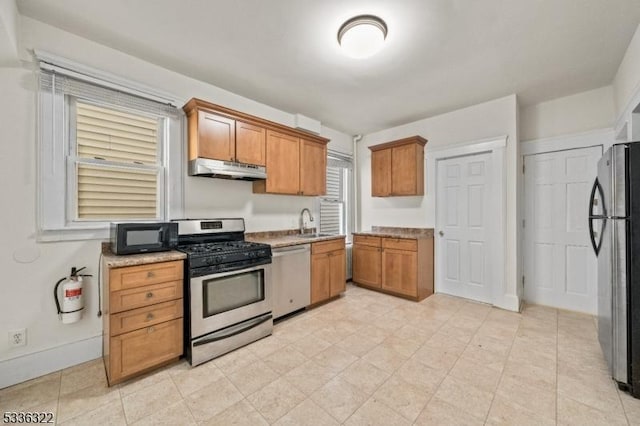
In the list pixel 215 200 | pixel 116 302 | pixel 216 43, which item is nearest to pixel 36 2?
pixel 216 43

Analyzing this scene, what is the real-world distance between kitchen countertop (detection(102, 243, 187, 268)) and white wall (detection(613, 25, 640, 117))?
403cm

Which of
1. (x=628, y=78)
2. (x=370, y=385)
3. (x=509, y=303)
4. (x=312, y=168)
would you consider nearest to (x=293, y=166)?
(x=312, y=168)

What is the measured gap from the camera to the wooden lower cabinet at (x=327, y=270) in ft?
11.2

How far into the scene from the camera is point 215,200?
306 centimetres

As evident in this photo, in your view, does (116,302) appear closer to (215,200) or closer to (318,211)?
(215,200)

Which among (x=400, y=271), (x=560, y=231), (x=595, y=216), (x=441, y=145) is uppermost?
(x=441, y=145)

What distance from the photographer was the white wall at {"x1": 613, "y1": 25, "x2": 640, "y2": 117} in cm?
215

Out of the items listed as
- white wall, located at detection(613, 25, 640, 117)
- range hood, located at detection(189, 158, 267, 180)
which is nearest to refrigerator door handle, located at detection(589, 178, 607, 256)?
white wall, located at detection(613, 25, 640, 117)

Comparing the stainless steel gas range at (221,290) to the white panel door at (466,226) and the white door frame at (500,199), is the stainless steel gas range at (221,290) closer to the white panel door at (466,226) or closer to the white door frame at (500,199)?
the white panel door at (466,226)

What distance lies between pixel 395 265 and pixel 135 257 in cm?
315

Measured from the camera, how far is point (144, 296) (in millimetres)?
2016

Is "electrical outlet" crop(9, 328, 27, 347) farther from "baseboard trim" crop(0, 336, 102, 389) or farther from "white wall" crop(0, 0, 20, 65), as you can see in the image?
"white wall" crop(0, 0, 20, 65)

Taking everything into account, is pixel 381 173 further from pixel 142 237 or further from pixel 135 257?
pixel 135 257

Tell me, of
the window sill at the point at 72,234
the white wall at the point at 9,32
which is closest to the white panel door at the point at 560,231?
the window sill at the point at 72,234
